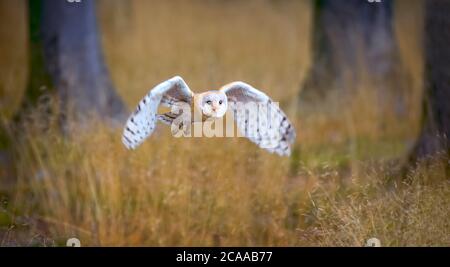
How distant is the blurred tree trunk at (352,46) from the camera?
19.2ft

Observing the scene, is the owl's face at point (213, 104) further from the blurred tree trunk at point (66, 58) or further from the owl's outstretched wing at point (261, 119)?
the blurred tree trunk at point (66, 58)

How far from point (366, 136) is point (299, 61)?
6.76 feet

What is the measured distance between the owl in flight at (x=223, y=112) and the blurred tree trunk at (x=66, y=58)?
1.36 meters

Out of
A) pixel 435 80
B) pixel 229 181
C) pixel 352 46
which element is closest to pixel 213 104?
pixel 229 181

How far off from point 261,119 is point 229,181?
462mm

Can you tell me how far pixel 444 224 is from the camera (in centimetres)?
332

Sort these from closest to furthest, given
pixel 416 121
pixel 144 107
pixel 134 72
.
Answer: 1. pixel 144 107
2. pixel 416 121
3. pixel 134 72

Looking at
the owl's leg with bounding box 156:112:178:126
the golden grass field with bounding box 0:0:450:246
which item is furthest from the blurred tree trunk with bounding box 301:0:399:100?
the owl's leg with bounding box 156:112:178:126

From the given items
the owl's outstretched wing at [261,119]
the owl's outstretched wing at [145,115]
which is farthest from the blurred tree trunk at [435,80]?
the owl's outstretched wing at [145,115]

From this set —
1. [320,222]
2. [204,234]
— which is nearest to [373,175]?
[320,222]

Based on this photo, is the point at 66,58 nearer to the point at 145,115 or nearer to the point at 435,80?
the point at 145,115

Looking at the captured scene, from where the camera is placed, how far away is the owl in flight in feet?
10.7

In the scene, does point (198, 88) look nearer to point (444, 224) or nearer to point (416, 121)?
point (416, 121)

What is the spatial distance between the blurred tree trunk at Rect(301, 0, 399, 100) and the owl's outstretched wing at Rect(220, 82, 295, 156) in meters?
2.06
